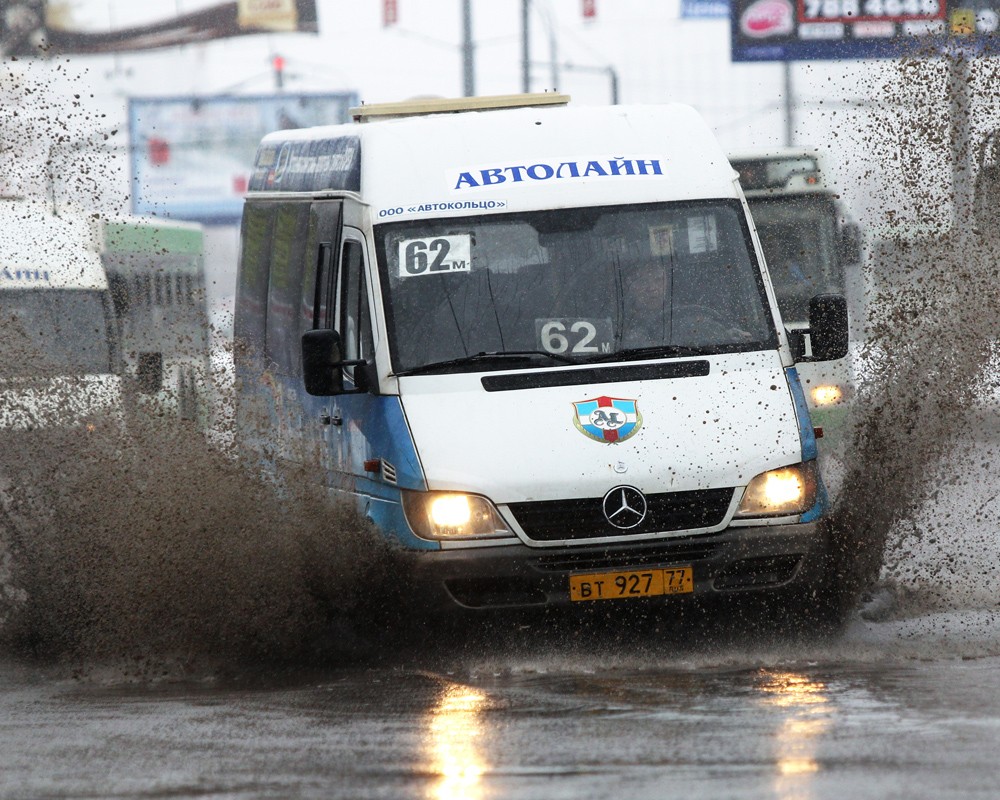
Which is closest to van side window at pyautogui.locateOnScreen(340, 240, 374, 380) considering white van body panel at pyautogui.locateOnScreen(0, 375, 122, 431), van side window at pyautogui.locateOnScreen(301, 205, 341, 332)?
van side window at pyautogui.locateOnScreen(301, 205, 341, 332)

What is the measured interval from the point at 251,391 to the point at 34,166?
2.21 meters

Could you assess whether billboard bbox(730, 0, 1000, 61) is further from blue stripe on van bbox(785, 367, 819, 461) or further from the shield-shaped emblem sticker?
the shield-shaped emblem sticker

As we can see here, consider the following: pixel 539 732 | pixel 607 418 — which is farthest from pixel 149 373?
pixel 539 732

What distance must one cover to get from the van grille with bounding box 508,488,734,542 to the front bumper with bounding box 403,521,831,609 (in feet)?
0.21

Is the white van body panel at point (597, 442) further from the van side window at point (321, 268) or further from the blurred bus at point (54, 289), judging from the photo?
the blurred bus at point (54, 289)

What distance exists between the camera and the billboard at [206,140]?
196 feet

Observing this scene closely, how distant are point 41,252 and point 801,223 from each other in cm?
682

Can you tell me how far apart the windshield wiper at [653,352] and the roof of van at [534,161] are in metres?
0.84

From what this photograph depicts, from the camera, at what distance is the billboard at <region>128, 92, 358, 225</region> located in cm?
5959

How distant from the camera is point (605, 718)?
7.40 metres

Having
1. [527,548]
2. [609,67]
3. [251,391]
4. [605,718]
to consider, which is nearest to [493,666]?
[527,548]

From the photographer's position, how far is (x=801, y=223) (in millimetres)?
17688

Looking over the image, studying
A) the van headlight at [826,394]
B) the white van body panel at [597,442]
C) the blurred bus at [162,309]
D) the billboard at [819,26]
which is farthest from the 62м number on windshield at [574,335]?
the billboard at [819,26]

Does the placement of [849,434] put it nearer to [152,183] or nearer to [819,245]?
[819,245]
